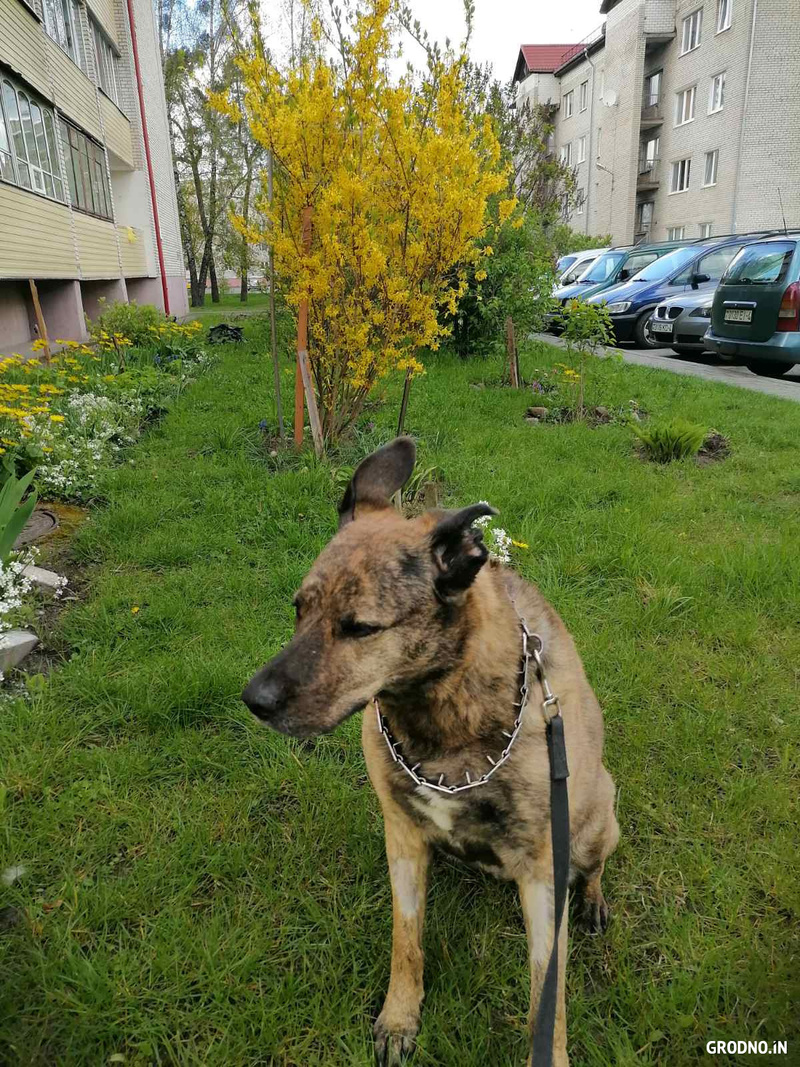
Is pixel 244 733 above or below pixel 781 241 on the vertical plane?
below

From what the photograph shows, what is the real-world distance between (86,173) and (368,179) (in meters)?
15.9

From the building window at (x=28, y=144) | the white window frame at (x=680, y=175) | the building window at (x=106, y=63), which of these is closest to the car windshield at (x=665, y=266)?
the building window at (x=28, y=144)

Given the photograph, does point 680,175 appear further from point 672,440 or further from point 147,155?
point 672,440

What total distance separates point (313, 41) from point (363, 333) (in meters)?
2.14

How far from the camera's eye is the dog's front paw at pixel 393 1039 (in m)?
1.74

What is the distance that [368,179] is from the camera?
4.80 meters

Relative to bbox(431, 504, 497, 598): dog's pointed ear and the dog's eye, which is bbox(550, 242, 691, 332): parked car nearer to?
bbox(431, 504, 497, 598): dog's pointed ear

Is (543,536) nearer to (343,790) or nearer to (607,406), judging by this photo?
(343,790)

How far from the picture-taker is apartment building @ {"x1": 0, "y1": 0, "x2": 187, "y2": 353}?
12180 millimetres

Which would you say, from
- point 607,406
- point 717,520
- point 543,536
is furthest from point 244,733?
point 607,406

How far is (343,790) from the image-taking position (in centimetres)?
248

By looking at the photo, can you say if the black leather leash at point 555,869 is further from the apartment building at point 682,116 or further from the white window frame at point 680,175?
the white window frame at point 680,175

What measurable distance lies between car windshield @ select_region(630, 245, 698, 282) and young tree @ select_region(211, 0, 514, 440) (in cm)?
985

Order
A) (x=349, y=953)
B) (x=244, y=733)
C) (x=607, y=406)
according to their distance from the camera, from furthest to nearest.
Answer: (x=607, y=406) < (x=244, y=733) < (x=349, y=953)
